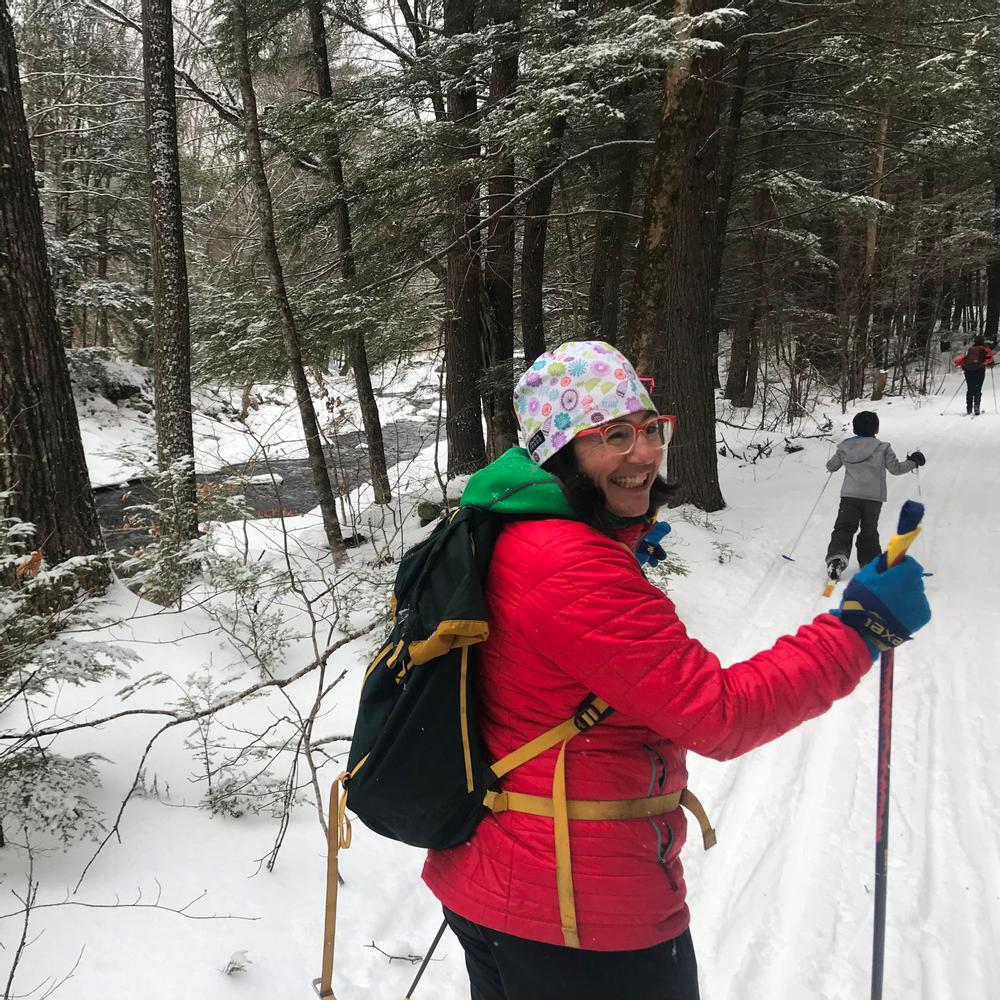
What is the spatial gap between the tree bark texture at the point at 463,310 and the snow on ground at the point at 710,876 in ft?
19.1

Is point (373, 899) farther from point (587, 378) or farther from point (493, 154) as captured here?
point (493, 154)

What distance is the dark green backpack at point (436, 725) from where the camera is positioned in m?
1.38

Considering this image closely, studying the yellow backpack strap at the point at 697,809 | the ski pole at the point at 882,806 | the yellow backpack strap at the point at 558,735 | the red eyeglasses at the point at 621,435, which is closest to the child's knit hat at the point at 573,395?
the red eyeglasses at the point at 621,435

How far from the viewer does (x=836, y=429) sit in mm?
15750

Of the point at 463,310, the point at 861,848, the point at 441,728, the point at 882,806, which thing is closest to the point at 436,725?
the point at 441,728

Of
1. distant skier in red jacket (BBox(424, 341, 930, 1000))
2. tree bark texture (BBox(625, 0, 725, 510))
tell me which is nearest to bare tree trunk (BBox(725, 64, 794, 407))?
tree bark texture (BBox(625, 0, 725, 510))

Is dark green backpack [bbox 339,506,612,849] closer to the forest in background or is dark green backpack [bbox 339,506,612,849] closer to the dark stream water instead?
the forest in background

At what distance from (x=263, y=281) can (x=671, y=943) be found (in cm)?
926

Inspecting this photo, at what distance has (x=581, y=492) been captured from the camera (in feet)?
4.81

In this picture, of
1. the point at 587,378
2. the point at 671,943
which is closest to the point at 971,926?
the point at 671,943

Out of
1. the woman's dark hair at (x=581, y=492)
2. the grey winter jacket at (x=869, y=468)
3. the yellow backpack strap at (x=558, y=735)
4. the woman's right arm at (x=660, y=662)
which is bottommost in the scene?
the grey winter jacket at (x=869, y=468)

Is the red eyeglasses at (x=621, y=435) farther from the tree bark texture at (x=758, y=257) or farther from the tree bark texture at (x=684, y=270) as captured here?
the tree bark texture at (x=758, y=257)

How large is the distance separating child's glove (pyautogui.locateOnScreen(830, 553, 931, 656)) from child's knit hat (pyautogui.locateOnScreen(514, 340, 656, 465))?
601 millimetres

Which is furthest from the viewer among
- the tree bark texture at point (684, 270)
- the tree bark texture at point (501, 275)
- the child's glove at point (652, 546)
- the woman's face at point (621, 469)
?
the tree bark texture at point (501, 275)
